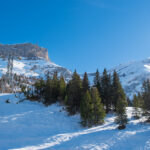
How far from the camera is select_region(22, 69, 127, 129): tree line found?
2117 cm

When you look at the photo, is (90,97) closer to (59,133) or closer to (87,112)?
(87,112)

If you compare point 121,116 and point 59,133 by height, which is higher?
point 121,116

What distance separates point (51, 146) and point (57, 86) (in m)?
24.6

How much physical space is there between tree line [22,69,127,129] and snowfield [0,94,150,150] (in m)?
1.95

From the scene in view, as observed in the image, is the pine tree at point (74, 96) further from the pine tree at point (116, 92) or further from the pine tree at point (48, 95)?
the pine tree at point (116, 92)

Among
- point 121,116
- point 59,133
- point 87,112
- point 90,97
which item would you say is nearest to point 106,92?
point 90,97

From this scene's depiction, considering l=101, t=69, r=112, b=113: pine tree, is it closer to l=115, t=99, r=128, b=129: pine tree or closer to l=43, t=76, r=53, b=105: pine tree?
l=115, t=99, r=128, b=129: pine tree

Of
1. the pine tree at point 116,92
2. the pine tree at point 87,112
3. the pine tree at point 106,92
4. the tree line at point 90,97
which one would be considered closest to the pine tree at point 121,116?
the tree line at point 90,97

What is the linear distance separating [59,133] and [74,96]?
10.8 metres

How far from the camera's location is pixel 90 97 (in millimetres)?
22609

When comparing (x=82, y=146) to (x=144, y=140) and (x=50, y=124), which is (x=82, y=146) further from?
(x=50, y=124)

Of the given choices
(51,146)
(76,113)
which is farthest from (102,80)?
(51,146)

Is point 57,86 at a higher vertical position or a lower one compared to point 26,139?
higher

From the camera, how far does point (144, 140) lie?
12.3 metres
